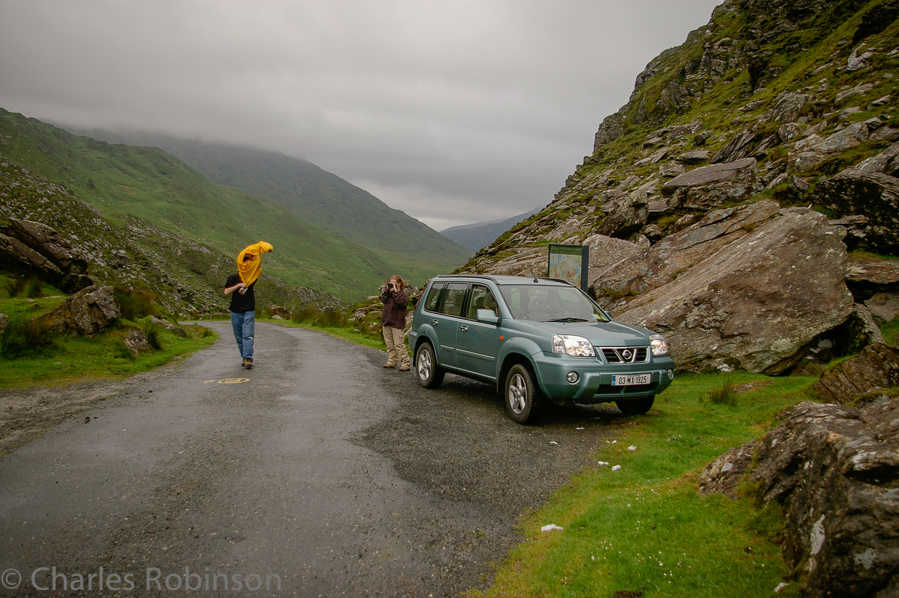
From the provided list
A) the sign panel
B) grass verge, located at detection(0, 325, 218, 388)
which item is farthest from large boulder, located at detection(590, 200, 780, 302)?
grass verge, located at detection(0, 325, 218, 388)

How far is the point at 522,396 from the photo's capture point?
7.30 m

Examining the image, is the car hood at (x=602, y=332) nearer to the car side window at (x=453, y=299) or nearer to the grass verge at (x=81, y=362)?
the car side window at (x=453, y=299)

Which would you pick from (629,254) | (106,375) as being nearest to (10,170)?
(106,375)

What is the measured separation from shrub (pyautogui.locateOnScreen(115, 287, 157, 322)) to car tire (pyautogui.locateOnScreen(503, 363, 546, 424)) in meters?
11.5

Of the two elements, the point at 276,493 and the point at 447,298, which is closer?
the point at 276,493

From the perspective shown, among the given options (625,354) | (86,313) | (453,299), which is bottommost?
(86,313)

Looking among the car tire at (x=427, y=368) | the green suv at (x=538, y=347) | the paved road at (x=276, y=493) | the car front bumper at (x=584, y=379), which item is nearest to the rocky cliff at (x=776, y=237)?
the green suv at (x=538, y=347)

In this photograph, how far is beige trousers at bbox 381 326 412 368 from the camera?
12492 millimetres

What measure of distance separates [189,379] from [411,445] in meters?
6.06

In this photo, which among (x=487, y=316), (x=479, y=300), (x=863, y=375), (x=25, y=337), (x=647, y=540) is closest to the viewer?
(x=647, y=540)

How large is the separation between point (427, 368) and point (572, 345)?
3878mm

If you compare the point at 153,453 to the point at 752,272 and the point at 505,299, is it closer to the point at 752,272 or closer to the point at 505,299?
the point at 505,299

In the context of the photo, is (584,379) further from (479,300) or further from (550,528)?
(550,528)

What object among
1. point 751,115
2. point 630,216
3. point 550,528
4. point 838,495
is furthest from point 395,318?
point 751,115
